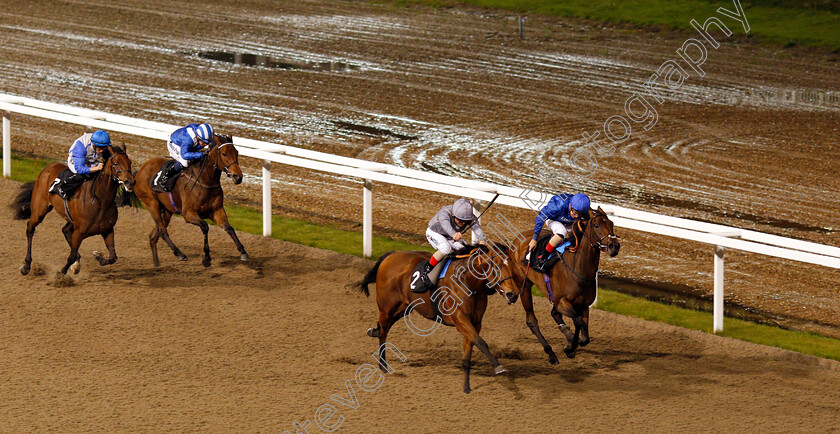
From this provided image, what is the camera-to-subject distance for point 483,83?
19.3 metres

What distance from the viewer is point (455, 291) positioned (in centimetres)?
704

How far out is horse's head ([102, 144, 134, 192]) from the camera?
892 centimetres

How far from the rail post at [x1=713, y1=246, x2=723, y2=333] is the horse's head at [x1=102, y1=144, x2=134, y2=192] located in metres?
4.78

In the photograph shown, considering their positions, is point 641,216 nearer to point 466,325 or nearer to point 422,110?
point 466,325

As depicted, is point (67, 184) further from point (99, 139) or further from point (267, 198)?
point (267, 198)

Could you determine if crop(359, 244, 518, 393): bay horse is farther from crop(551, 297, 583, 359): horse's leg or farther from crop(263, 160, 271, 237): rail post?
crop(263, 160, 271, 237): rail post

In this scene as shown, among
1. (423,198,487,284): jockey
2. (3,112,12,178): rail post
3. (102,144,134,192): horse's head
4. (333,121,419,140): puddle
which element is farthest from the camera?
(333,121,419,140): puddle

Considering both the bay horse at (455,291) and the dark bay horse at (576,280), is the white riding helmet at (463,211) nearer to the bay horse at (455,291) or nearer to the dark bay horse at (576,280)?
the bay horse at (455,291)

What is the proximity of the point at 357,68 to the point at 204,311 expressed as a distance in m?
12.2

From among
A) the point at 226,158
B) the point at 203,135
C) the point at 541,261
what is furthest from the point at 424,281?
the point at 203,135

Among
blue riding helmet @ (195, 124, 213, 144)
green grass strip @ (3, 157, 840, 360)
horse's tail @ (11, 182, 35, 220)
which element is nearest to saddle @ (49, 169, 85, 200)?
Answer: horse's tail @ (11, 182, 35, 220)

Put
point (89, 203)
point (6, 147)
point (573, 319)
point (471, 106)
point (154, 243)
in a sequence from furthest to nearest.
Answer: point (471, 106) → point (6, 147) → point (154, 243) → point (89, 203) → point (573, 319)

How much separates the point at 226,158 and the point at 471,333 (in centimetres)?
346

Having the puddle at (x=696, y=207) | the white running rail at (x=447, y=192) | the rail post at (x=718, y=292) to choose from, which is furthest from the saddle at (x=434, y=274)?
the puddle at (x=696, y=207)
